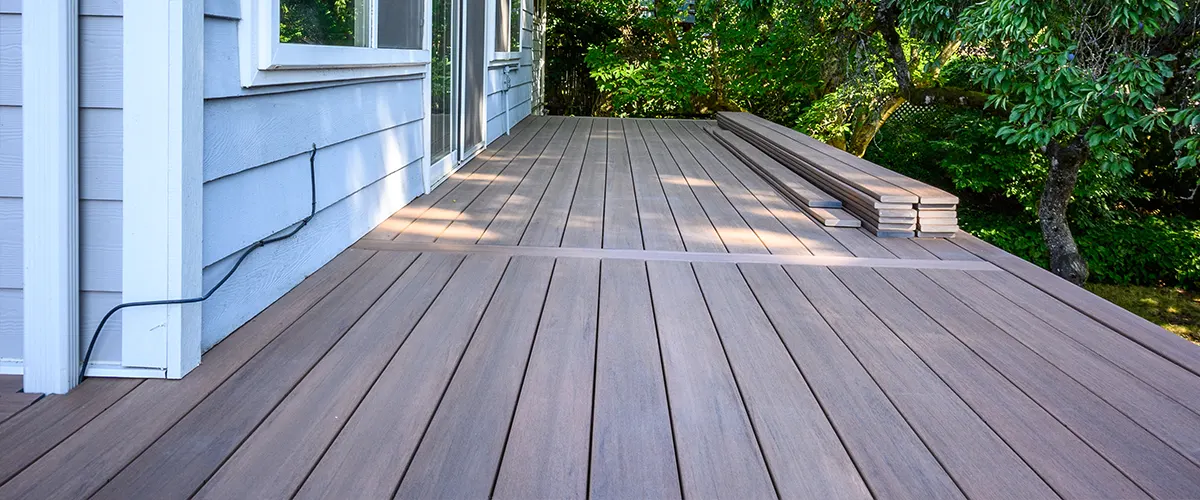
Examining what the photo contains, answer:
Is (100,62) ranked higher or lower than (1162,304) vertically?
higher

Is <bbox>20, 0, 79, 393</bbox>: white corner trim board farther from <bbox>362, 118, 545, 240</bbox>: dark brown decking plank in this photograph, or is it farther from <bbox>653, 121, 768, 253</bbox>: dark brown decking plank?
<bbox>653, 121, 768, 253</bbox>: dark brown decking plank

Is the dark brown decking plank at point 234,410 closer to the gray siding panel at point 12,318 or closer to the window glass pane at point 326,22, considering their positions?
the gray siding panel at point 12,318

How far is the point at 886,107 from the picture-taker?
9508mm

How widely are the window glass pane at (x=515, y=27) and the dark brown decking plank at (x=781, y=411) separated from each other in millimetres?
6280

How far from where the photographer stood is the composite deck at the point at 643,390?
1.69 metres

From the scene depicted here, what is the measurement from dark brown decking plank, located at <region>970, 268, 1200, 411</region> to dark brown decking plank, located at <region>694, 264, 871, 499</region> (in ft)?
2.79

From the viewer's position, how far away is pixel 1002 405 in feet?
7.00

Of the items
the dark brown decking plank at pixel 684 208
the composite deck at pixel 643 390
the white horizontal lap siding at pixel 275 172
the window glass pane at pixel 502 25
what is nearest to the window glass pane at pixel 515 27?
the window glass pane at pixel 502 25

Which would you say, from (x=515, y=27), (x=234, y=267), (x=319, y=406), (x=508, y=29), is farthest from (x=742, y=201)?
(x=515, y=27)

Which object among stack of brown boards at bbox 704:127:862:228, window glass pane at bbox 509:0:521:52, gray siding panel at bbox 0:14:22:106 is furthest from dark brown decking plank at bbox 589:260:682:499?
window glass pane at bbox 509:0:521:52

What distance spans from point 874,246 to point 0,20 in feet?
9.98

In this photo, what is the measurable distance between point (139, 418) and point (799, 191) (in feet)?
12.2

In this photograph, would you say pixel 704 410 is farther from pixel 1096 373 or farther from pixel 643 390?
pixel 1096 373

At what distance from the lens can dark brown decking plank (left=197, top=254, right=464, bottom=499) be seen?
162 cm
